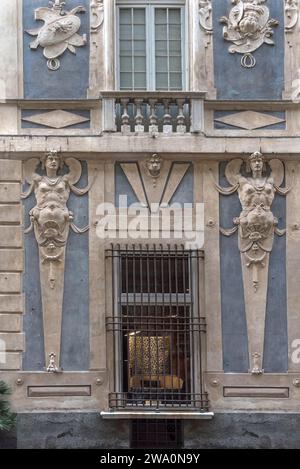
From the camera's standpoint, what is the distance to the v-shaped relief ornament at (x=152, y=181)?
53.5 ft

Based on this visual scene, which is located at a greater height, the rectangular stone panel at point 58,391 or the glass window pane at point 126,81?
the glass window pane at point 126,81

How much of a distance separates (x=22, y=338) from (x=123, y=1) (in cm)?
536

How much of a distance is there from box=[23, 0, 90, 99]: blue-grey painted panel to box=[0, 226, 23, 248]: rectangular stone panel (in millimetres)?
1977

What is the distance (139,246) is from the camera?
16188 millimetres

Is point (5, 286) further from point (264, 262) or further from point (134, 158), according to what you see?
point (264, 262)

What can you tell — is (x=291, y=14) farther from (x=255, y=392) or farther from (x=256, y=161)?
(x=255, y=392)

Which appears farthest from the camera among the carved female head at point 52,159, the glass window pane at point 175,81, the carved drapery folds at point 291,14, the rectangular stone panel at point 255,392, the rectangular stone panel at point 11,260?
the glass window pane at point 175,81

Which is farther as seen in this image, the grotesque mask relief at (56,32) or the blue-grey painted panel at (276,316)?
the grotesque mask relief at (56,32)

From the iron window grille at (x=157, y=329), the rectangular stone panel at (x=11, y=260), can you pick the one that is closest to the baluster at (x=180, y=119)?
the iron window grille at (x=157, y=329)

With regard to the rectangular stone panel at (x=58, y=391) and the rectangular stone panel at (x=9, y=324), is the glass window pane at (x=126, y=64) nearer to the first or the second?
the rectangular stone panel at (x=9, y=324)

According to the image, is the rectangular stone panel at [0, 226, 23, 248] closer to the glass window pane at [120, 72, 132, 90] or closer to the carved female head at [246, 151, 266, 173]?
the glass window pane at [120, 72, 132, 90]

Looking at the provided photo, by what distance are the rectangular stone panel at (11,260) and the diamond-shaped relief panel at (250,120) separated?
3533mm

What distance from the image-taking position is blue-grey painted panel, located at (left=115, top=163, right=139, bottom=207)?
16.3m
